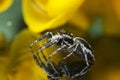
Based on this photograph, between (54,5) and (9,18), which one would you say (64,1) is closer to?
(54,5)

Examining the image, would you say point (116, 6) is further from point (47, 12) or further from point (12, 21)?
point (12, 21)

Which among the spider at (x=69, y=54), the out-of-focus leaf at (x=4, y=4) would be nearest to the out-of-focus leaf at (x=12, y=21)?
the out-of-focus leaf at (x=4, y=4)

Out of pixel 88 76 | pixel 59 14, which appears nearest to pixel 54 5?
pixel 59 14

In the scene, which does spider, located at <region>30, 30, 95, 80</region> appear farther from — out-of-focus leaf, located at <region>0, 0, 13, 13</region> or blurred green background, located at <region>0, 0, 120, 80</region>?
out-of-focus leaf, located at <region>0, 0, 13, 13</region>

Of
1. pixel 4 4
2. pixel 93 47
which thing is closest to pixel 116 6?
pixel 93 47

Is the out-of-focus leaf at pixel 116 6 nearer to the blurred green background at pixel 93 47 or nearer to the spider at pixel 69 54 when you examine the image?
the blurred green background at pixel 93 47

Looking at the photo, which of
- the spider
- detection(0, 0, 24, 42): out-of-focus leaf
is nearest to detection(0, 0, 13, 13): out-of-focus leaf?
detection(0, 0, 24, 42): out-of-focus leaf
